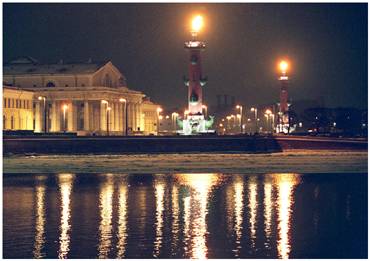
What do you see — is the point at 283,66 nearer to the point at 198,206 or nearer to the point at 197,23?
the point at 197,23

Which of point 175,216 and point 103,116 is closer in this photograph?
point 175,216

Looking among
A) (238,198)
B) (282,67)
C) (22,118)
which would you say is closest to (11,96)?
(22,118)

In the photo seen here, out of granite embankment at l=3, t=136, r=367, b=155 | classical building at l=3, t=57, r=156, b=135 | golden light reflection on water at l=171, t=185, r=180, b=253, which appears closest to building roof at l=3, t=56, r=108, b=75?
classical building at l=3, t=57, r=156, b=135

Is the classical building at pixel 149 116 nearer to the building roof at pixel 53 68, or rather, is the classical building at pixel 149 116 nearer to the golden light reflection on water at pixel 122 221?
the building roof at pixel 53 68

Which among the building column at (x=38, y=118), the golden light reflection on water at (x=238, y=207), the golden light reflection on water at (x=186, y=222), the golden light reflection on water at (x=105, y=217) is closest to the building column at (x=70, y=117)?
the building column at (x=38, y=118)

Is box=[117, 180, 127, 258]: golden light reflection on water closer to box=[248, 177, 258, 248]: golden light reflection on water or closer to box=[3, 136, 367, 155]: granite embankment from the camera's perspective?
box=[248, 177, 258, 248]: golden light reflection on water

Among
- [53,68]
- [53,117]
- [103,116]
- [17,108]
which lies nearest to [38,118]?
[53,117]

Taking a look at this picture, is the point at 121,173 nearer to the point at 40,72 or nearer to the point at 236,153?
the point at 236,153
